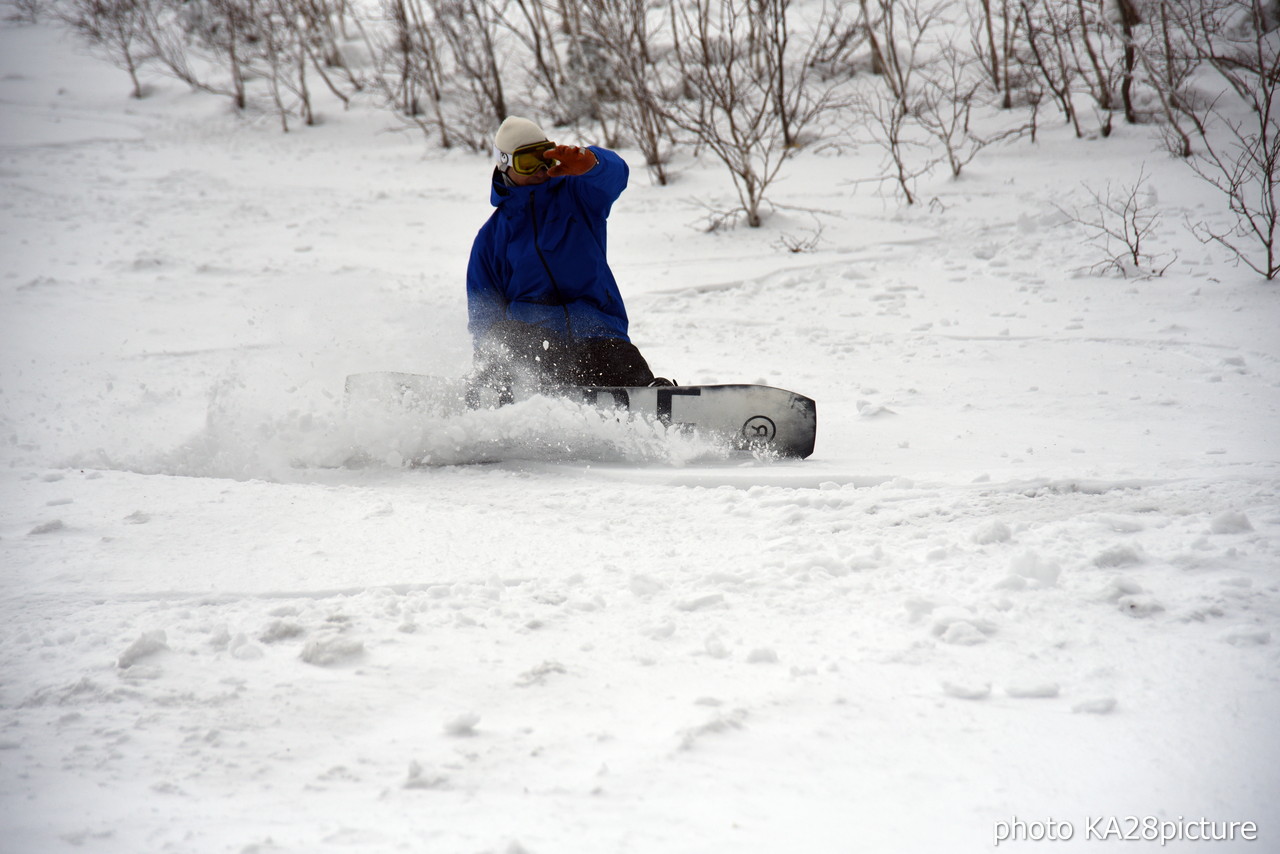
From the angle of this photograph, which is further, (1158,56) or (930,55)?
(930,55)

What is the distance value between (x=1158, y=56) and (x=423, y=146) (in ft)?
29.2

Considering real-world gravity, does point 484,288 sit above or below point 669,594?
above

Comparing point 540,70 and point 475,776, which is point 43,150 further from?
point 475,776

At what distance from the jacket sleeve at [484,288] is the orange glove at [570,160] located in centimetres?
47

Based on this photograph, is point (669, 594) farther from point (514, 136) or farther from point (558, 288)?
point (514, 136)

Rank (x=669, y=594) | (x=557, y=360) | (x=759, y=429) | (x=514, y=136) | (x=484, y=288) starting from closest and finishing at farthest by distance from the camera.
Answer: (x=669, y=594)
(x=759, y=429)
(x=514, y=136)
(x=557, y=360)
(x=484, y=288)

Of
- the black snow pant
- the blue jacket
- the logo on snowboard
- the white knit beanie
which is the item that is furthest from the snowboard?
the white knit beanie

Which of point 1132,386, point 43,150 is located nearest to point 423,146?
point 43,150

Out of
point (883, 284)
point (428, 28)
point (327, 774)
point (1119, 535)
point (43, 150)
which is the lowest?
point (327, 774)

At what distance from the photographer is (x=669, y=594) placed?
202cm

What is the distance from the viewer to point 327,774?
137 centimetres

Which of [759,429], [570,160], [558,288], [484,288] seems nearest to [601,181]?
[570,160]

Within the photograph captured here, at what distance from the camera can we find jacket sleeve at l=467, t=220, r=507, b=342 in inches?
144

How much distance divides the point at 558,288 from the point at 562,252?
6.1 inches
